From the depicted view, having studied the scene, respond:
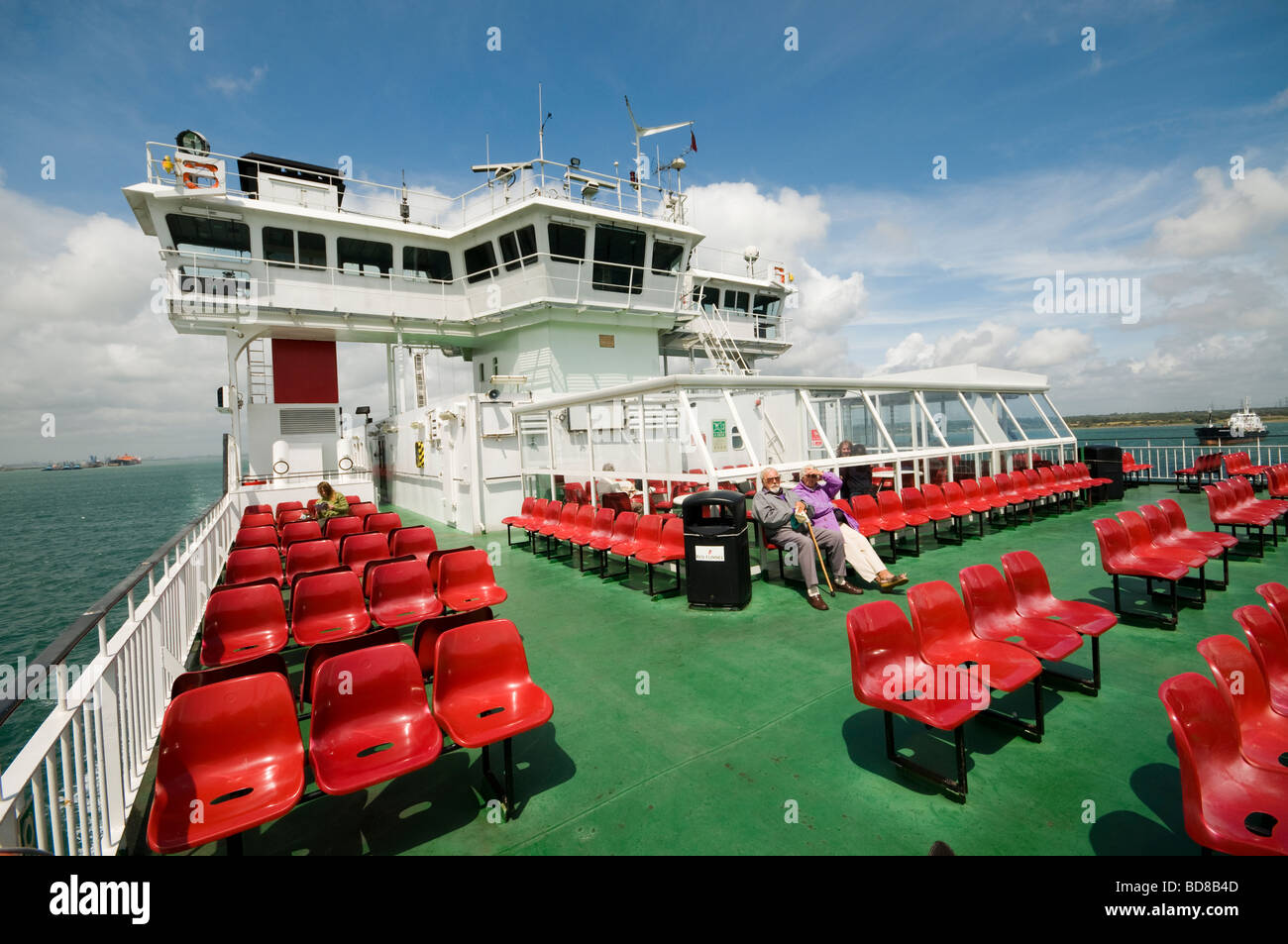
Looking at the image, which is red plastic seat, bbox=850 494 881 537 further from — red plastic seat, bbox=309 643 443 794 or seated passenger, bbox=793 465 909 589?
red plastic seat, bbox=309 643 443 794

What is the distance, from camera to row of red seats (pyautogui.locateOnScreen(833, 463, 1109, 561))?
7469 mm

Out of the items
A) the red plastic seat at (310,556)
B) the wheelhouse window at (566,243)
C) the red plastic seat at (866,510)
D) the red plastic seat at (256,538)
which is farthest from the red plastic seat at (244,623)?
the wheelhouse window at (566,243)

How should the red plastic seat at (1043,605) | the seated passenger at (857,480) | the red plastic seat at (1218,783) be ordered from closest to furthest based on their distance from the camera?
A: the red plastic seat at (1218,783)
the red plastic seat at (1043,605)
the seated passenger at (857,480)

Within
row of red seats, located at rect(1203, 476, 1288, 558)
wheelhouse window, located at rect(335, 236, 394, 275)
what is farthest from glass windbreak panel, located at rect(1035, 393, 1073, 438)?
wheelhouse window, located at rect(335, 236, 394, 275)

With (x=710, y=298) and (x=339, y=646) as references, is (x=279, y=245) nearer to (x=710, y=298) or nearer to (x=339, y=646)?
(x=710, y=298)

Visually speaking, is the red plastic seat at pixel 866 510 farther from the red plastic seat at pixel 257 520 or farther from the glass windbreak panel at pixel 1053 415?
the red plastic seat at pixel 257 520

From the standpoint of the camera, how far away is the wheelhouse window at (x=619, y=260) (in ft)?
55.3

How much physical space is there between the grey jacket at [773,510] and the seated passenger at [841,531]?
0.75 ft

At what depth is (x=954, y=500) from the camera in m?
8.48

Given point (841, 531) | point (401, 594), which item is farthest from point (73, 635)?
point (841, 531)

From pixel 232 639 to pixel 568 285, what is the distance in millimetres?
14007

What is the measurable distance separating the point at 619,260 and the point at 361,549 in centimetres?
1363

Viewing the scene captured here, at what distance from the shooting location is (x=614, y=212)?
1650cm
